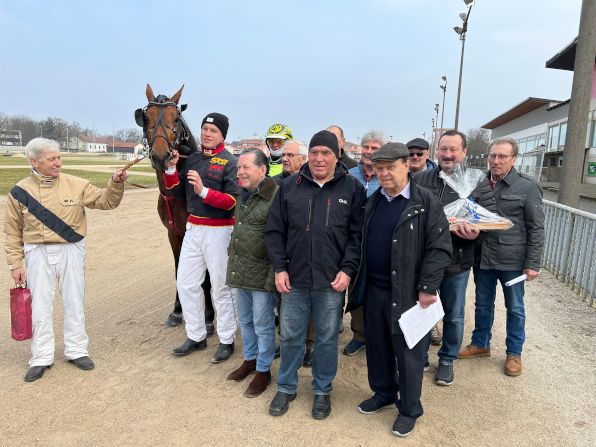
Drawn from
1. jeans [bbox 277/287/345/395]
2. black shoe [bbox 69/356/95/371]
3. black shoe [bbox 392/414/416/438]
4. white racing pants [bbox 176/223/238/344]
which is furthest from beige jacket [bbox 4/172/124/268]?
black shoe [bbox 392/414/416/438]

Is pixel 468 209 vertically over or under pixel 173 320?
over

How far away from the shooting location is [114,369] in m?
3.87

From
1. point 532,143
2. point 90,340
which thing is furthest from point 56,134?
point 90,340

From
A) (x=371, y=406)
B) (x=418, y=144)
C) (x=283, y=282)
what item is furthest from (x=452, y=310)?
(x=418, y=144)

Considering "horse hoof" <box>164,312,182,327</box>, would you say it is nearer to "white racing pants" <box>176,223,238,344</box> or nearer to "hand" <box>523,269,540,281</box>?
"white racing pants" <box>176,223,238,344</box>

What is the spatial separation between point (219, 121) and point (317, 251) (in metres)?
1.94

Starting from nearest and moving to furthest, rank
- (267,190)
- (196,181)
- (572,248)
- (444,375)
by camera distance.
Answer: (267,190) → (196,181) → (444,375) → (572,248)

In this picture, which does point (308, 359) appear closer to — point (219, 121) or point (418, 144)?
point (219, 121)

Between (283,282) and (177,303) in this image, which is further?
(177,303)

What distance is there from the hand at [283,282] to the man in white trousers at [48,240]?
182 centimetres

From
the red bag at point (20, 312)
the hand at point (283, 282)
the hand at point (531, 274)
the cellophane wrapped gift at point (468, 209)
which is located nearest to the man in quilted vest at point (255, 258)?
the hand at point (283, 282)

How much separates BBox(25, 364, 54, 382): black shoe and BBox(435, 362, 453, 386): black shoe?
3.67 m

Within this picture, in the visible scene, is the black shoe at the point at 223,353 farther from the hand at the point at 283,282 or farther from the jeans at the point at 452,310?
the jeans at the point at 452,310

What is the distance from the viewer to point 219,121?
163 inches
